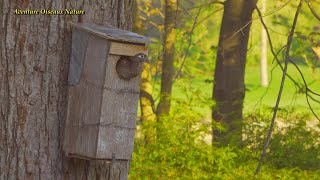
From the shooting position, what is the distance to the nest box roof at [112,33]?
3605 mm

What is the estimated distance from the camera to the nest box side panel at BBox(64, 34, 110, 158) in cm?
367

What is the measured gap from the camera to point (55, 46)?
12.3ft

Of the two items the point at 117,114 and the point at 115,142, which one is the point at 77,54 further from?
the point at 115,142

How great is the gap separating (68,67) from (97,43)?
219mm

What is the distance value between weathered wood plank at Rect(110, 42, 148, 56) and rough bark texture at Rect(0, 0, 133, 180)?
0.29 meters

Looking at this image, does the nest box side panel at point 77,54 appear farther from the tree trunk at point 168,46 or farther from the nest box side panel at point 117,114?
the tree trunk at point 168,46

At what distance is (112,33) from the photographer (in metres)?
3.67

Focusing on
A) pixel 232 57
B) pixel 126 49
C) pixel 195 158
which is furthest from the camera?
pixel 232 57

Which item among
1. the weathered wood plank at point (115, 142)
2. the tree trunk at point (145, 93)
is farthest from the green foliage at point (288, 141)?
the weathered wood plank at point (115, 142)

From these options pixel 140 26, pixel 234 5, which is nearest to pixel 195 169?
pixel 234 5

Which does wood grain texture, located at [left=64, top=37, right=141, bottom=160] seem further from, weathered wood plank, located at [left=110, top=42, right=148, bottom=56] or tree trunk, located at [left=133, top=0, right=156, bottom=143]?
tree trunk, located at [left=133, top=0, right=156, bottom=143]

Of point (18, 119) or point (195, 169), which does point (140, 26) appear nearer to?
point (195, 169)

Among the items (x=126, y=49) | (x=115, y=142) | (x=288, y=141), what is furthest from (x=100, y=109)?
(x=288, y=141)

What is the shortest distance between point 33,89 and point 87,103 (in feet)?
0.90
